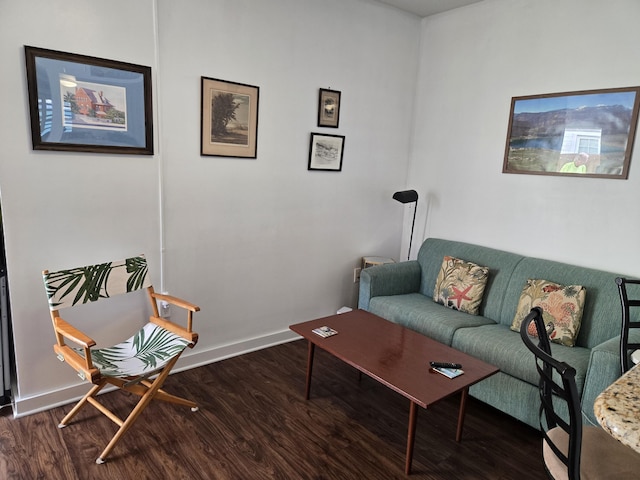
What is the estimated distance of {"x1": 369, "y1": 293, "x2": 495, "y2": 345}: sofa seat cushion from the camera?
2936mm

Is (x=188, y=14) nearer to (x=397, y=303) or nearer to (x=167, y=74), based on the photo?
(x=167, y=74)

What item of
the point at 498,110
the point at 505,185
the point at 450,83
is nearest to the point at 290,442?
the point at 505,185

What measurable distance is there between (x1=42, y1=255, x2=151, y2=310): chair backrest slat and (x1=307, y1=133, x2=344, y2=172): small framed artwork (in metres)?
1.54

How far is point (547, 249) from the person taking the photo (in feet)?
10.5

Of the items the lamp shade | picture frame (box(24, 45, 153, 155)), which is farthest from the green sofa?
picture frame (box(24, 45, 153, 155))

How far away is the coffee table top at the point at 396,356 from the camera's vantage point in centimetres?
209

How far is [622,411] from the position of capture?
89 cm

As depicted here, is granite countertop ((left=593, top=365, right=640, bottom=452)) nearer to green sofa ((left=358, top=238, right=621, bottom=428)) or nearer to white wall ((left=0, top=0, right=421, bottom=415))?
green sofa ((left=358, top=238, right=621, bottom=428))

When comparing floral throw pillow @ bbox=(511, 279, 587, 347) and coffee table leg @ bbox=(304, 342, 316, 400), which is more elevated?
floral throw pillow @ bbox=(511, 279, 587, 347)

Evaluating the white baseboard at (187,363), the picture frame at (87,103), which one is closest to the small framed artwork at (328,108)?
the picture frame at (87,103)

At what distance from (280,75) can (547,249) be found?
93.1 inches

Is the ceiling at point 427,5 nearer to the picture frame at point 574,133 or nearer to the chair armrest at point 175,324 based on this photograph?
the picture frame at point 574,133

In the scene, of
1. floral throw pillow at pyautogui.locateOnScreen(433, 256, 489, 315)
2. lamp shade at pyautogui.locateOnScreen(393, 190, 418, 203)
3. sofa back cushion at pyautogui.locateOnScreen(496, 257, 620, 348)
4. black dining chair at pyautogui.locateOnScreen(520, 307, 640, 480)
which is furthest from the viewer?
lamp shade at pyautogui.locateOnScreen(393, 190, 418, 203)

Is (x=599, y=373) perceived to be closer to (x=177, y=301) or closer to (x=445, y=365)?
(x=445, y=365)
